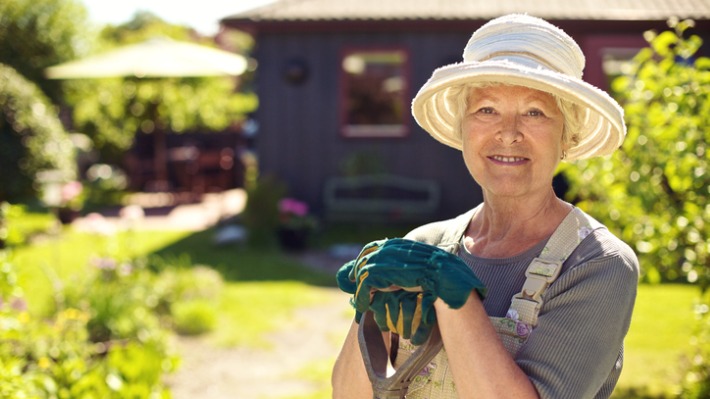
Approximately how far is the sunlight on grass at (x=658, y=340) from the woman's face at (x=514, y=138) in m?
2.94

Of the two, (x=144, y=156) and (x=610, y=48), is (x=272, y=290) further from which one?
(x=144, y=156)

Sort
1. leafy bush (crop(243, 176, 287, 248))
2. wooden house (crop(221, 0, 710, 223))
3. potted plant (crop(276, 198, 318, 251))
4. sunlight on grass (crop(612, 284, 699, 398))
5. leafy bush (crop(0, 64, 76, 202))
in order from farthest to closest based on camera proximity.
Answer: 1. wooden house (crop(221, 0, 710, 223))
2. leafy bush (crop(243, 176, 287, 248))
3. potted plant (crop(276, 198, 318, 251))
4. leafy bush (crop(0, 64, 76, 202))
5. sunlight on grass (crop(612, 284, 699, 398))

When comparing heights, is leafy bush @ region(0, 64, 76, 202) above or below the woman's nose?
below

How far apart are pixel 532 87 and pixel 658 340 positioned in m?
A: 5.33

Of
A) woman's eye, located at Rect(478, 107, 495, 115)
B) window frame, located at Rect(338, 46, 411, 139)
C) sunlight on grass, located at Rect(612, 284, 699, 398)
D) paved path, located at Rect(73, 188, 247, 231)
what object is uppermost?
woman's eye, located at Rect(478, 107, 495, 115)

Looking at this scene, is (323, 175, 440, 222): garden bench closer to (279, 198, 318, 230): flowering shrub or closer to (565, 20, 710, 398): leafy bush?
(279, 198, 318, 230): flowering shrub

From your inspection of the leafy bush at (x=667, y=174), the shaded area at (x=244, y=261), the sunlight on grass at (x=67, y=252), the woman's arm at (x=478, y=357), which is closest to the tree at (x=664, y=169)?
the leafy bush at (x=667, y=174)

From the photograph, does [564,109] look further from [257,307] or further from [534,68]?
[257,307]

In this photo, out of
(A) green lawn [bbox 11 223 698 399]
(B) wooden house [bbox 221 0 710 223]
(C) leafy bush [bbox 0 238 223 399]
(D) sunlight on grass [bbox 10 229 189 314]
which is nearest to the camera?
(C) leafy bush [bbox 0 238 223 399]

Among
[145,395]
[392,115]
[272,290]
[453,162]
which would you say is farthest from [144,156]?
[145,395]

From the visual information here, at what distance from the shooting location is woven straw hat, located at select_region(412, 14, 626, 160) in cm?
167

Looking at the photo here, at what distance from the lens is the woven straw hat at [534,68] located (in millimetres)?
1670

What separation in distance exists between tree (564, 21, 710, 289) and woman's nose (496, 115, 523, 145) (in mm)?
1870

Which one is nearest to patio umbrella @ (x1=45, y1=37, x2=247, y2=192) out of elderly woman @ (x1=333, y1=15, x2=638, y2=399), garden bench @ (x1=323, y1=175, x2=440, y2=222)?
garden bench @ (x1=323, y1=175, x2=440, y2=222)
